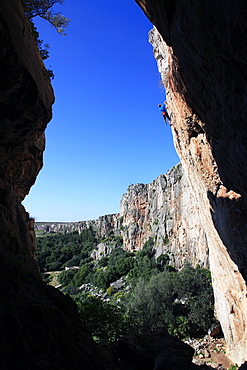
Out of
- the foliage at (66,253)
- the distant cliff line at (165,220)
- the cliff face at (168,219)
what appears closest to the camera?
the cliff face at (168,219)

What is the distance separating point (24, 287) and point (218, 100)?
6368 mm

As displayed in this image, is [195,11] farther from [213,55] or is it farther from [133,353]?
[133,353]

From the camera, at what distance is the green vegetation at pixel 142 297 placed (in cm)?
1443

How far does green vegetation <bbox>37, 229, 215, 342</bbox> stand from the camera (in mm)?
14430

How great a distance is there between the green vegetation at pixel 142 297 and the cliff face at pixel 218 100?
26.4 feet

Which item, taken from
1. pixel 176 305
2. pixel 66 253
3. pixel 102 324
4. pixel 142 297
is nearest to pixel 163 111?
pixel 102 324


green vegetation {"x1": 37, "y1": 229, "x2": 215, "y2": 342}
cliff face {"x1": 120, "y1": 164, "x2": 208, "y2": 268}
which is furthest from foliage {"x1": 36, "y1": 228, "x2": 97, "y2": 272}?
cliff face {"x1": 120, "y1": 164, "x2": 208, "y2": 268}

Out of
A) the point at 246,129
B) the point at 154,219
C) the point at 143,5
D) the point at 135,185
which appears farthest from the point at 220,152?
the point at 135,185

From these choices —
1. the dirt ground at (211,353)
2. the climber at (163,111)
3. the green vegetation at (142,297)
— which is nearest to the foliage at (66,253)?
the green vegetation at (142,297)

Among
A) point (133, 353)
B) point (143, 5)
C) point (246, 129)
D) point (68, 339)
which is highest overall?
point (143, 5)

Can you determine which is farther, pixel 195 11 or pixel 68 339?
pixel 68 339

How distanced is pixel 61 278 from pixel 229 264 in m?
45.4

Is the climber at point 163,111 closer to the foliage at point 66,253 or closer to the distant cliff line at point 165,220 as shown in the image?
the distant cliff line at point 165,220

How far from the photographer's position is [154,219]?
51.6 m
